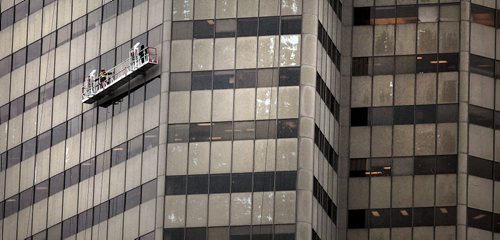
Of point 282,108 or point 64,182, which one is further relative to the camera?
point 64,182

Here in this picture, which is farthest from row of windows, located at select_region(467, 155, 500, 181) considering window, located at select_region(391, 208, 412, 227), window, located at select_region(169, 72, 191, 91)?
window, located at select_region(169, 72, 191, 91)

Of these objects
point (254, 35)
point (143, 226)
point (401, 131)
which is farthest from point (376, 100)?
point (143, 226)

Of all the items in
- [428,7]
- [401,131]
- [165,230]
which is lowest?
[165,230]

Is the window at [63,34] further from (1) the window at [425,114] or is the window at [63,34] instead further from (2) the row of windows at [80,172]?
(1) the window at [425,114]

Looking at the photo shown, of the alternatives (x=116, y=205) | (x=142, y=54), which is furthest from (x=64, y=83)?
(x=116, y=205)

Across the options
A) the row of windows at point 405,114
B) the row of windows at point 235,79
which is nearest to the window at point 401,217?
the row of windows at point 405,114

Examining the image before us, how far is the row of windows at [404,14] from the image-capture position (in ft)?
436

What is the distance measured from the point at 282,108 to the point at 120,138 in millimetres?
12984

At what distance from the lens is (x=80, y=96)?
136 metres

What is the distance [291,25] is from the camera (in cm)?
12662

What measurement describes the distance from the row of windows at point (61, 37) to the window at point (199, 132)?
25.0ft

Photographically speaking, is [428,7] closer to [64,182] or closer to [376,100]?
[376,100]

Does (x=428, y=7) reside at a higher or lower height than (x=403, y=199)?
higher

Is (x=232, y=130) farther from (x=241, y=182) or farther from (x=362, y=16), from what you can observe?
(x=362, y=16)
